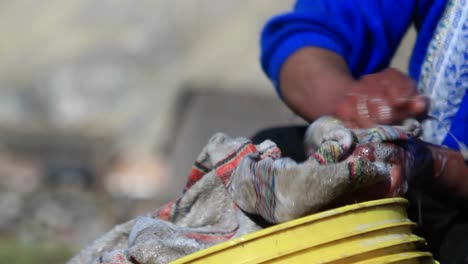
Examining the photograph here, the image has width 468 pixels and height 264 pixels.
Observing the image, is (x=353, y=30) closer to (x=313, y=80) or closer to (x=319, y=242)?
(x=313, y=80)

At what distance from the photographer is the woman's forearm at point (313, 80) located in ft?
4.60

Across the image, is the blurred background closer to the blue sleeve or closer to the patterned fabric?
the blue sleeve

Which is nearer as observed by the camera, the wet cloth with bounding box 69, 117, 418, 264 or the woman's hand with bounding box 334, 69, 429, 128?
the wet cloth with bounding box 69, 117, 418, 264

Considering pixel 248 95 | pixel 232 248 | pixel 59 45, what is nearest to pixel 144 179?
pixel 248 95

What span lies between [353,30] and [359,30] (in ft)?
0.04

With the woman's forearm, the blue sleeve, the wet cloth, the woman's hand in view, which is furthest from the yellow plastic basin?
the blue sleeve

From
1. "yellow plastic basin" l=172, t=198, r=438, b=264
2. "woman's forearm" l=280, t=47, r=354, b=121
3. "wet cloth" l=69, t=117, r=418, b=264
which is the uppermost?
"woman's forearm" l=280, t=47, r=354, b=121

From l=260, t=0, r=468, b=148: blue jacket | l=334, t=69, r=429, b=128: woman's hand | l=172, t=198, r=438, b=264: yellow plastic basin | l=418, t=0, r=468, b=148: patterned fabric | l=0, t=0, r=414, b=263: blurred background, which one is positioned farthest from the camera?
l=0, t=0, r=414, b=263: blurred background

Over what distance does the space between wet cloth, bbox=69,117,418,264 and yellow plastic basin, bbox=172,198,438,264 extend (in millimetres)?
26

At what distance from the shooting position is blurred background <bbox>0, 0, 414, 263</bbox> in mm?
5391

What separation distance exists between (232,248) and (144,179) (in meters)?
4.71

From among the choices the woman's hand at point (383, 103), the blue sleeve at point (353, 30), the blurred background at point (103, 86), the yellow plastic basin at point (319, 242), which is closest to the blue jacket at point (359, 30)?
the blue sleeve at point (353, 30)

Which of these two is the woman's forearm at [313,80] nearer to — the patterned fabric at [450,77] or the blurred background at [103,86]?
the patterned fabric at [450,77]

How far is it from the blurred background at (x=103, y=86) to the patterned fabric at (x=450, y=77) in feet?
10.8
